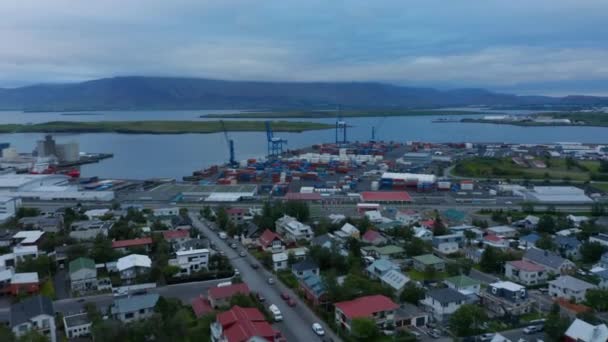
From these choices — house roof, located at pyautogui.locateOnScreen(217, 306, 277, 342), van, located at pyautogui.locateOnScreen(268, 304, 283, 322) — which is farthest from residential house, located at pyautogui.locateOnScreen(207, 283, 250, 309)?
house roof, located at pyautogui.locateOnScreen(217, 306, 277, 342)

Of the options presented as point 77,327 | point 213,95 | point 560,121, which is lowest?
point 77,327

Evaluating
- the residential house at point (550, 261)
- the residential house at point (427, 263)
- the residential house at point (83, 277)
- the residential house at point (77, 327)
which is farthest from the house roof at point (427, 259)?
the residential house at point (83, 277)

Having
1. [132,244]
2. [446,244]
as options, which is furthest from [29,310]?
[446,244]

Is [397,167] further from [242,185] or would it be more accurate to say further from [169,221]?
[169,221]

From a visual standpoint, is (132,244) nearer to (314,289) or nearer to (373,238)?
(314,289)

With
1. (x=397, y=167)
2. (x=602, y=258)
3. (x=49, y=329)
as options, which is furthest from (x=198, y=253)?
(x=397, y=167)

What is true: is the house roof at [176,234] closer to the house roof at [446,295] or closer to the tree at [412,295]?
the tree at [412,295]
